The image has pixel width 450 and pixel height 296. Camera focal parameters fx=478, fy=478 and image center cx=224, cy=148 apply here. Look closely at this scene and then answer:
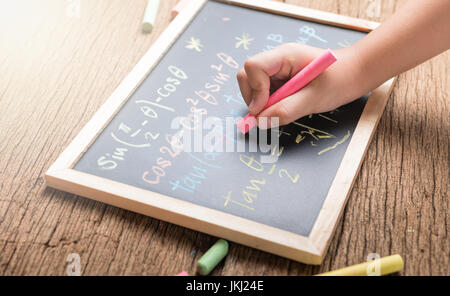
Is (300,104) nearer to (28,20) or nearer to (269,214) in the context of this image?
(269,214)

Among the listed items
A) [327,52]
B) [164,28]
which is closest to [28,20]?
[164,28]

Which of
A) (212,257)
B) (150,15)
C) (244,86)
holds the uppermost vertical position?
(150,15)

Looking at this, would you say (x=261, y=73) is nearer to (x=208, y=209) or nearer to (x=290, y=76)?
(x=290, y=76)

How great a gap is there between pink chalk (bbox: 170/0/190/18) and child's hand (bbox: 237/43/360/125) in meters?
0.31

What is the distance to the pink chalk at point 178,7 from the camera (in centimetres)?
102

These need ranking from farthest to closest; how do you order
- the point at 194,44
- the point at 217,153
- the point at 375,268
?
the point at 194,44
the point at 217,153
the point at 375,268

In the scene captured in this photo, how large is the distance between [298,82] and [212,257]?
313 mm

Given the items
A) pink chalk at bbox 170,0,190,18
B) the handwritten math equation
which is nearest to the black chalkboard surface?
the handwritten math equation

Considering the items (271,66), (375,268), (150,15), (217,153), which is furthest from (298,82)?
(150,15)

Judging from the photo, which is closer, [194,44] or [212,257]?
[212,257]

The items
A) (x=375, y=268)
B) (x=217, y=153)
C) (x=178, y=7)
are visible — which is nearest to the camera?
(x=375, y=268)

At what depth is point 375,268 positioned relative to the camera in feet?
2.03

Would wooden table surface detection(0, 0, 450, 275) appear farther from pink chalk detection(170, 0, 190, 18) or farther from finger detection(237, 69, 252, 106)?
finger detection(237, 69, 252, 106)
